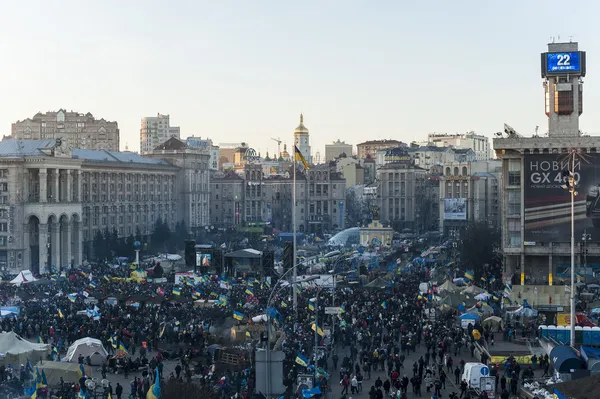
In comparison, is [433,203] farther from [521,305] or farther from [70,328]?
[70,328]

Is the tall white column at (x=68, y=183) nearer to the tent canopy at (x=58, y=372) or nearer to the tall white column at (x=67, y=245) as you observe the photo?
the tall white column at (x=67, y=245)

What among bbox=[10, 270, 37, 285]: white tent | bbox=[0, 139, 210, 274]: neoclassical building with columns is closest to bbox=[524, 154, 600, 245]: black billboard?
bbox=[10, 270, 37, 285]: white tent

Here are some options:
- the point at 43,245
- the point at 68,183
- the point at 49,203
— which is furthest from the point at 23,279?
the point at 68,183

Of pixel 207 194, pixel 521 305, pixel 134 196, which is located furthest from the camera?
pixel 207 194

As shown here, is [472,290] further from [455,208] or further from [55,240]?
[455,208]

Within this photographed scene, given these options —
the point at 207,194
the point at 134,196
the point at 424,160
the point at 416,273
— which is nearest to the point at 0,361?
the point at 416,273

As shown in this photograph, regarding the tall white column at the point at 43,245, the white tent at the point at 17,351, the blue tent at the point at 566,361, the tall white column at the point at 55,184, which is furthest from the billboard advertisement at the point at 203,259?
the blue tent at the point at 566,361
